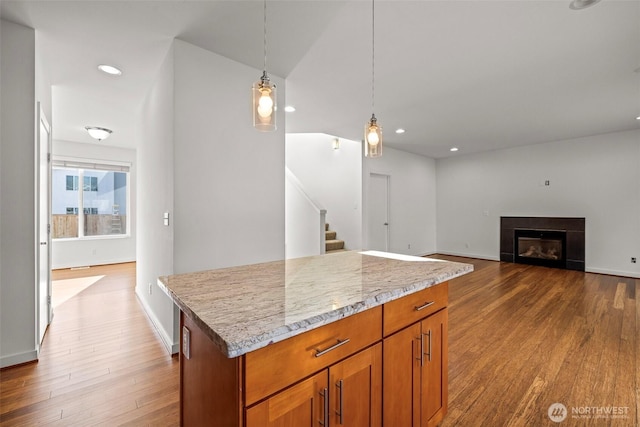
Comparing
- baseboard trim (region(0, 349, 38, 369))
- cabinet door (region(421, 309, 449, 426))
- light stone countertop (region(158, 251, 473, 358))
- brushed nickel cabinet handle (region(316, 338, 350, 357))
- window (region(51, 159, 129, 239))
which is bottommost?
baseboard trim (region(0, 349, 38, 369))

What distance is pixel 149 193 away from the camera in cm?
329

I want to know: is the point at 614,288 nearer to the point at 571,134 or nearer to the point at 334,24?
the point at 571,134

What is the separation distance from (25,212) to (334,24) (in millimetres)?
2907

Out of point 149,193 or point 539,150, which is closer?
point 149,193

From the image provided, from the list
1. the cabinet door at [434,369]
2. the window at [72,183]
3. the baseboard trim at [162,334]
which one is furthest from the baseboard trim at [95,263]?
the cabinet door at [434,369]

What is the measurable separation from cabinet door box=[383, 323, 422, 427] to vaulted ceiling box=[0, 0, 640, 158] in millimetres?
2208

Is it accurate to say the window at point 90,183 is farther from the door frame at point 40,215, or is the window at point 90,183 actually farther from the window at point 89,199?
the door frame at point 40,215

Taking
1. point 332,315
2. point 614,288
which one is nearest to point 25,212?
point 332,315

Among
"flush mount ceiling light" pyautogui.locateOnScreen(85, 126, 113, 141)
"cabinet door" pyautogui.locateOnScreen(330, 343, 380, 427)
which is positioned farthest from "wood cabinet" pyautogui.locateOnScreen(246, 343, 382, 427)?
"flush mount ceiling light" pyautogui.locateOnScreen(85, 126, 113, 141)

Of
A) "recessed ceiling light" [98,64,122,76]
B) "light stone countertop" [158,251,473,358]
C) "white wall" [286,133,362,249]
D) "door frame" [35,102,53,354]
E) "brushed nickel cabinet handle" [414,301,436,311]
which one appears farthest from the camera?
"white wall" [286,133,362,249]

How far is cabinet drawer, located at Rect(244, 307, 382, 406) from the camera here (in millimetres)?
852

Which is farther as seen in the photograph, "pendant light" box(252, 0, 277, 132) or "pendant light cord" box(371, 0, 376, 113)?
"pendant light cord" box(371, 0, 376, 113)

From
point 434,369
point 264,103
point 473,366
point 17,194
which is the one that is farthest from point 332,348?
point 17,194

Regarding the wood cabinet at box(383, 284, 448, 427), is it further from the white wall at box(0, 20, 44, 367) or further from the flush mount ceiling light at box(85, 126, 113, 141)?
the flush mount ceiling light at box(85, 126, 113, 141)
